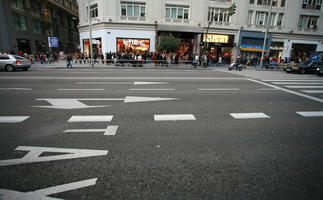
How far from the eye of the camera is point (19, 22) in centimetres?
2958

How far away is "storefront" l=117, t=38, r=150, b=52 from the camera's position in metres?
27.2

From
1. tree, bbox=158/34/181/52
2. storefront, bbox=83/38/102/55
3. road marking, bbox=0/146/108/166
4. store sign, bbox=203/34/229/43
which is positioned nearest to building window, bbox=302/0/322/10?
store sign, bbox=203/34/229/43

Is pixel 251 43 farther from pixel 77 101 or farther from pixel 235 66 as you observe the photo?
pixel 77 101

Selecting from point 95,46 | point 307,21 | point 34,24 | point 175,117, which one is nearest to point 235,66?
point 175,117

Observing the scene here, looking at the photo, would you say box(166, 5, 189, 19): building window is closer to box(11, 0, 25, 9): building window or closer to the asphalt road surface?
the asphalt road surface

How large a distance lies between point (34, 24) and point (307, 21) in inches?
2071

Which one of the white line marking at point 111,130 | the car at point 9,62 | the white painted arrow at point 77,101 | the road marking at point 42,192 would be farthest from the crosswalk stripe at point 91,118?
the car at point 9,62

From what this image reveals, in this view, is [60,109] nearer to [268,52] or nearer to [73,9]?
[268,52]

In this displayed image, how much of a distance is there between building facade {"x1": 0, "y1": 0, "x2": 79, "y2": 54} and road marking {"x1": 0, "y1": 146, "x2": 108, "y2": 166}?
27.3 m

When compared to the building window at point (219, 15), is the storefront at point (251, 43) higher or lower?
lower

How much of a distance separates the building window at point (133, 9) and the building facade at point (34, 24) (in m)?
11.8

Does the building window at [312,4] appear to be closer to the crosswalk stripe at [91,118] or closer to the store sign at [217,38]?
the store sign at [217,38]

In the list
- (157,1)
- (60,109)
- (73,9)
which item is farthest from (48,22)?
(60,109)

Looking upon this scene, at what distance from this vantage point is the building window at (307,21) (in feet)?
105
